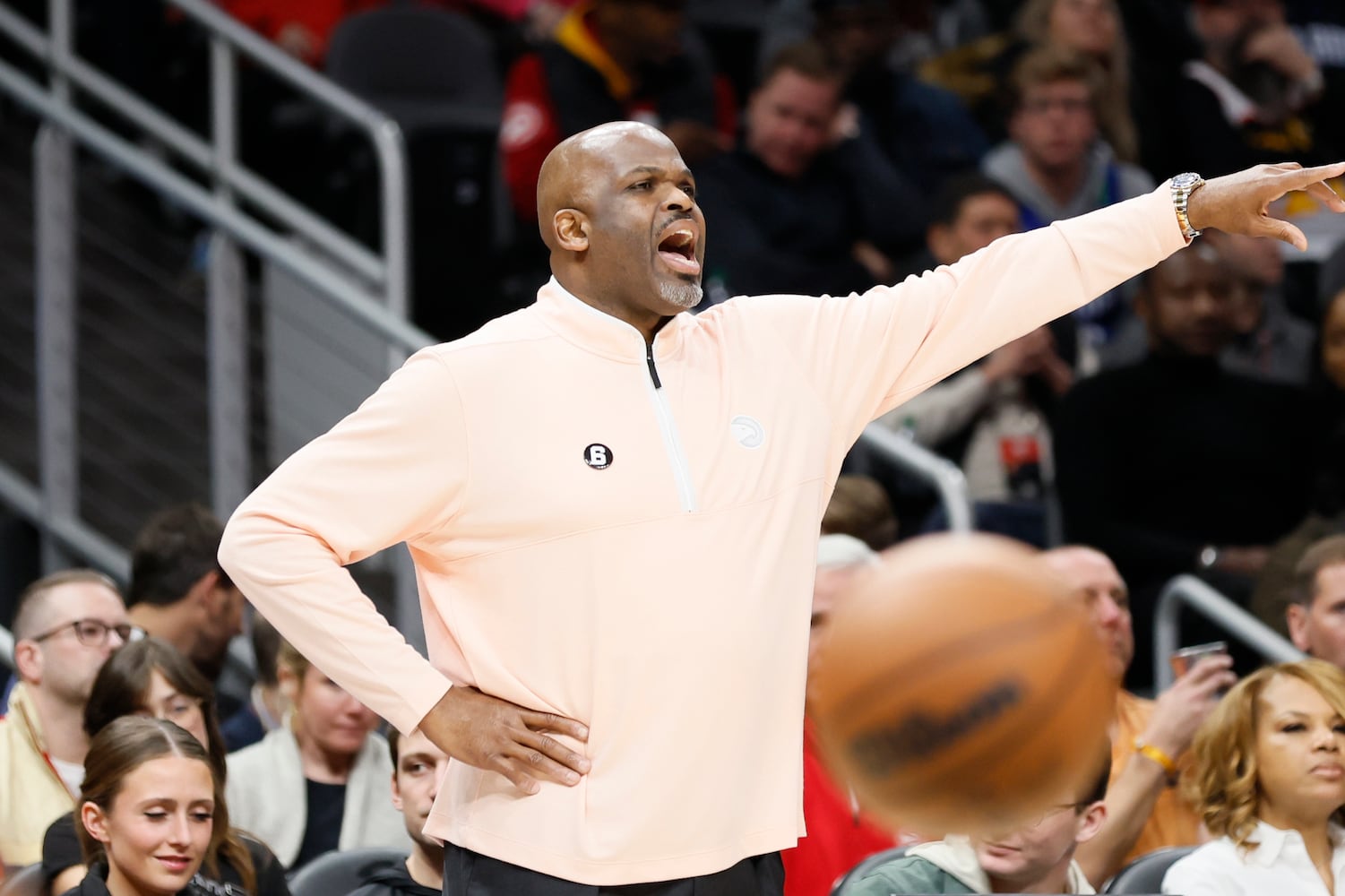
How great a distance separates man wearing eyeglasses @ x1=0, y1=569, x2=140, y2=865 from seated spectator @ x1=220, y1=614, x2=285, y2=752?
368 mm

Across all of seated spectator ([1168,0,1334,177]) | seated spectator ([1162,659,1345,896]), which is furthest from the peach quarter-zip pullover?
seated spectator ([1168,0,1334,177])

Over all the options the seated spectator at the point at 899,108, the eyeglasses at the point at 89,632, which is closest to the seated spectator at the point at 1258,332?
the seated spectator at the point at 899,108

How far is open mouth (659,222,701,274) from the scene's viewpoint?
124 inches

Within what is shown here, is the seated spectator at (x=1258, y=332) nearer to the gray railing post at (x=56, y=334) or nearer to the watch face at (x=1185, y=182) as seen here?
the gray railing post at (x=56, y=334)

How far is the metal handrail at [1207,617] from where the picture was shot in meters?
5.61

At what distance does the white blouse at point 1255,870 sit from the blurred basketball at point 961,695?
124 centimetres

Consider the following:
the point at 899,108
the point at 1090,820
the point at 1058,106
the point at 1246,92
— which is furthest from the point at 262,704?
the point at 1246,92

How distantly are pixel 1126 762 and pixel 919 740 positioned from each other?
210cm

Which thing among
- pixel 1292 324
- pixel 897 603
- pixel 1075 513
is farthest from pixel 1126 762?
pixel 1292 324

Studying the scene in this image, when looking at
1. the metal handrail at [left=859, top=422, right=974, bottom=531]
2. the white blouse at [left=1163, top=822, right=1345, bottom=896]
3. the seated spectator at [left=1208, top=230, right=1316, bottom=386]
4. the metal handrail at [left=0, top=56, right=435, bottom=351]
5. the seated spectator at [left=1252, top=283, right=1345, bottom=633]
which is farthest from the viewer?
the seated spectator at [left=1208, top=230, right=1316, bottom=386]

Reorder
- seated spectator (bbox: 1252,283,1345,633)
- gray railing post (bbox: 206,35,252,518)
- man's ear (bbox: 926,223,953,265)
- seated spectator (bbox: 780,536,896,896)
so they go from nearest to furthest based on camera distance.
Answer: seated spectator (bbox: 780,536,896,896), gray railing post (bbox: 206,35,252,518), seated spectator (bbox: 1252,283,1345,633), man's ear (bbox: 926,223,953,265)

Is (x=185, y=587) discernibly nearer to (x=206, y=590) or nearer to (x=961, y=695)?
(x=206, y=590)

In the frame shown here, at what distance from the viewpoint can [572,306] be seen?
3.16m

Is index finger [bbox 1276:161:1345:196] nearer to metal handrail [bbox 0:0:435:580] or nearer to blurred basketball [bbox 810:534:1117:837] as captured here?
blurred basketball [bbox 810:534:1117:837]
